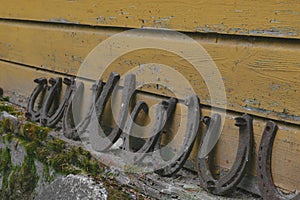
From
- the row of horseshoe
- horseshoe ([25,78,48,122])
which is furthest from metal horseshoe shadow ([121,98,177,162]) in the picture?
horseshoe ([25,78,48,122])

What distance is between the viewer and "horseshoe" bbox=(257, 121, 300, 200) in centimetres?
178

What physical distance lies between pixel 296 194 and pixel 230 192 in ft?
0.90

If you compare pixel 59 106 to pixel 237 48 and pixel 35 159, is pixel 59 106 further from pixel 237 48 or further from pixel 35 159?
pixel 237 48

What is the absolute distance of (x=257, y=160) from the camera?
183 cm

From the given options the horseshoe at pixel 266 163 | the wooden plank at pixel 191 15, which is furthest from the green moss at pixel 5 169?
the horseshoe at pixel 266 163

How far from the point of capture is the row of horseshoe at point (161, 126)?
1.82 m

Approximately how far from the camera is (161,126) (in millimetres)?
2254

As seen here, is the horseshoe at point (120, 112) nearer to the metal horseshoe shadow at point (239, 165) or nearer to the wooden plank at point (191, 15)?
the wooden plank at point (191, 15)

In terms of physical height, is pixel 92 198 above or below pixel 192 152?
below

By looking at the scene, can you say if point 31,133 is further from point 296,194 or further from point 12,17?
point 296,194

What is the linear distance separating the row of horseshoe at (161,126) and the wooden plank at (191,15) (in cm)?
31

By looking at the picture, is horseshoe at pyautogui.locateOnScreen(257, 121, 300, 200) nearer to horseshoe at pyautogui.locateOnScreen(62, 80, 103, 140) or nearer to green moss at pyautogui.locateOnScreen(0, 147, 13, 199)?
horseshoe at pyautogui.locateOnScreen(62, 80, 103, 140)

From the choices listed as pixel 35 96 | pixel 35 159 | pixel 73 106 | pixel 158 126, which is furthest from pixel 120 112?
pixel 35 96

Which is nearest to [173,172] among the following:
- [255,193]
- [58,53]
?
[255,193]
